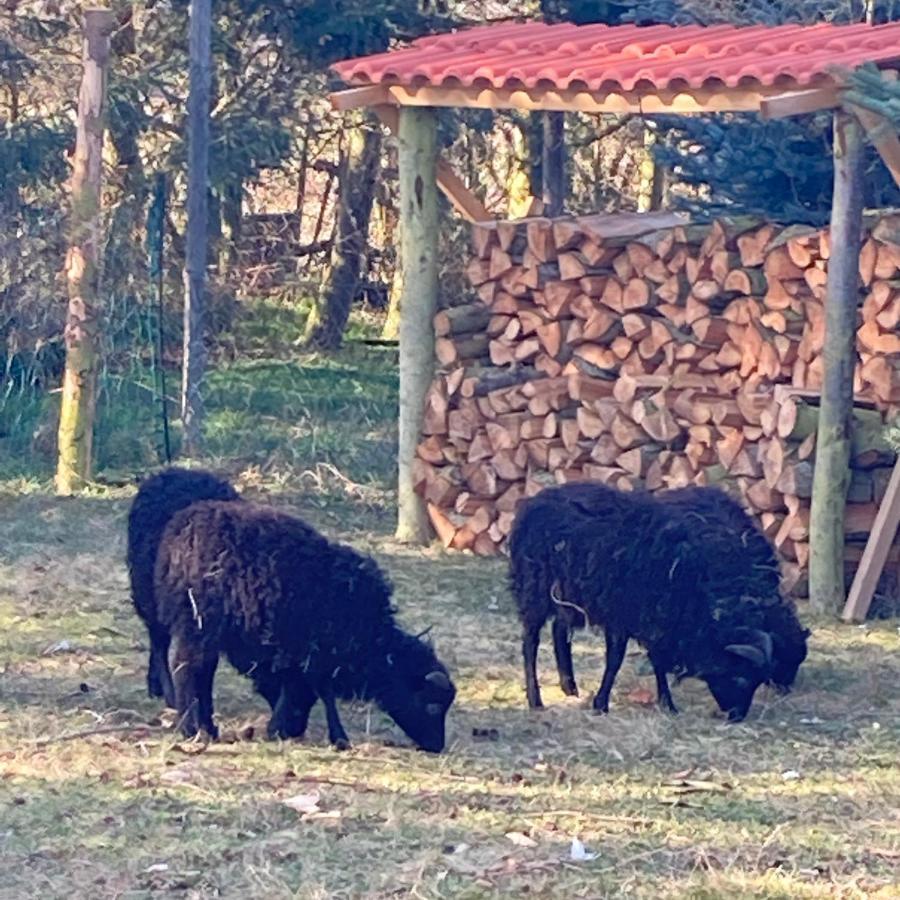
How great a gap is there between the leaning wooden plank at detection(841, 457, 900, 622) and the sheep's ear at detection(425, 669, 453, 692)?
3498 mm

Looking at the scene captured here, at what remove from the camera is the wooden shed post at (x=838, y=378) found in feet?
34.6

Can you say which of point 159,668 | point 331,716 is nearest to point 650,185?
point 159,668

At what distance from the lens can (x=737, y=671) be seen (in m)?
8.73

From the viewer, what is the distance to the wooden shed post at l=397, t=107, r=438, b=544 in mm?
12891

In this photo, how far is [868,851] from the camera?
661 cm

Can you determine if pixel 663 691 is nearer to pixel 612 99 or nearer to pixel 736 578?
pixel 736 578

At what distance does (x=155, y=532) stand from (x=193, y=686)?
38.8 inches

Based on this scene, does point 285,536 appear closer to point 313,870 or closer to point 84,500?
point 313,870

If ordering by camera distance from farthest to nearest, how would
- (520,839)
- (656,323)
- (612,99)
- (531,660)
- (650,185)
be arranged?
(650,185), (656,323), (612,99), (531,660), (520,839)

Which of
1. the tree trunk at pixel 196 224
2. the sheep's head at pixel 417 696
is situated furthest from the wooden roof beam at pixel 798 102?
the tree trunk at pixel 196 224

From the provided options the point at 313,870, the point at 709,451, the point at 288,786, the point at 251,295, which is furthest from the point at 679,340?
the point at 251,295

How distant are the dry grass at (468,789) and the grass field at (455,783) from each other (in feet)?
0.04

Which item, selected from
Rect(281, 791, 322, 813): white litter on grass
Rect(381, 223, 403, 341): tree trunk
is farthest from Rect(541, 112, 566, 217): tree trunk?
Rect(281, 791, 322, 813): white litter on grass

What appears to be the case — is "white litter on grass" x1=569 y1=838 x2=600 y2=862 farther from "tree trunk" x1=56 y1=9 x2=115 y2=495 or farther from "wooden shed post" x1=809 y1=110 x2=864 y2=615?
"tree trunk" x1=56 y1=9 x2=115 y2=495
